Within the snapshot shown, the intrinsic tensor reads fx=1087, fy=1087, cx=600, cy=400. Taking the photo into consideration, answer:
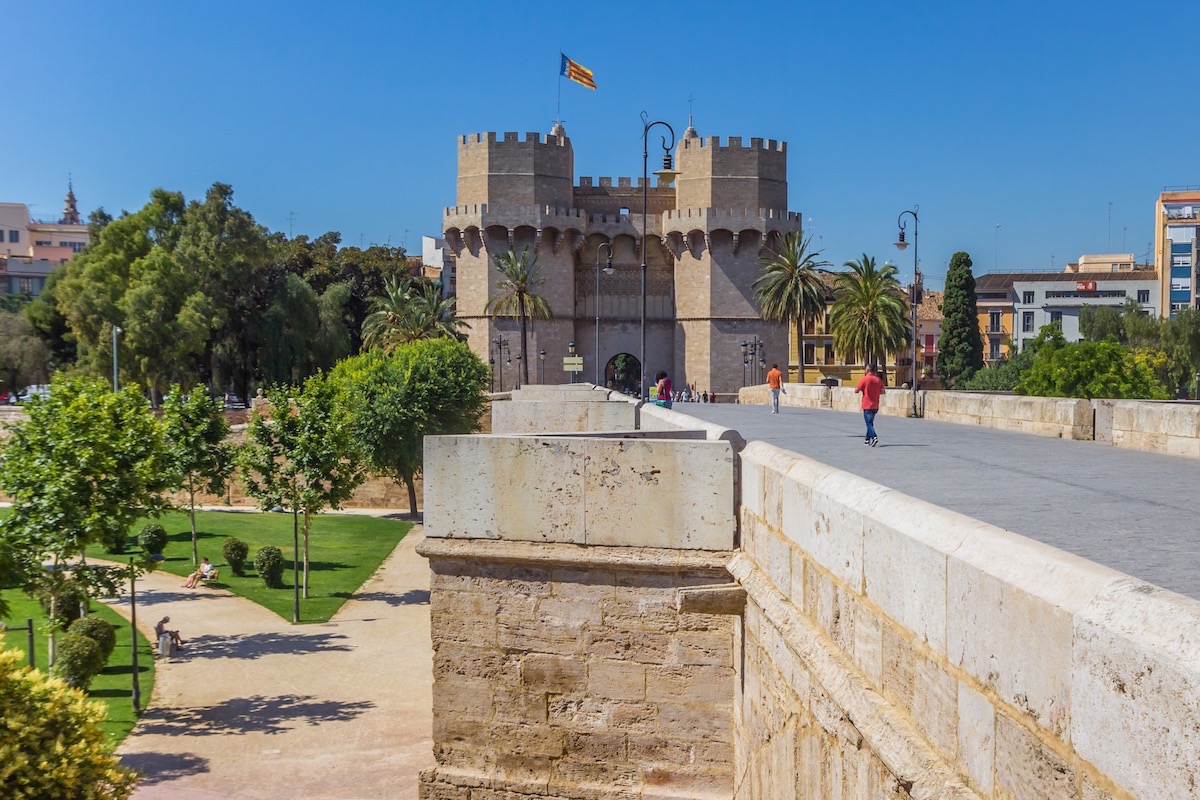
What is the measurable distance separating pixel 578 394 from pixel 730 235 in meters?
33.4

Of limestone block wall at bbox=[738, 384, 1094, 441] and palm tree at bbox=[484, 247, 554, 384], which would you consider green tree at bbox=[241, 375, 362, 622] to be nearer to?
limestone block wall at bbox=[738, 384, 1094, 441]

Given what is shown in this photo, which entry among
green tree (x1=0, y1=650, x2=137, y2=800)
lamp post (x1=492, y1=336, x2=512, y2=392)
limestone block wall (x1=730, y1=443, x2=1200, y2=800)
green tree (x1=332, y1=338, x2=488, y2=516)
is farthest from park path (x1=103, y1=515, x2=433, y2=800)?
lamp post (x1=492, y1=336, x2=512, y2=392)

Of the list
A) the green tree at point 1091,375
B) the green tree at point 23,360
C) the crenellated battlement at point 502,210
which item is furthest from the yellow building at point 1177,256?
the green tree at point 23,360

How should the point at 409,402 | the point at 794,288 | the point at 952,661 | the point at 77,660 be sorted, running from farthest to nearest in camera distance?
the point at 794,288
the point at 409,402
the point at 77,660
the point at 952,661

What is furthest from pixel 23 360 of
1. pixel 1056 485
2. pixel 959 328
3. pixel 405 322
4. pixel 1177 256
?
pixel 1177 256

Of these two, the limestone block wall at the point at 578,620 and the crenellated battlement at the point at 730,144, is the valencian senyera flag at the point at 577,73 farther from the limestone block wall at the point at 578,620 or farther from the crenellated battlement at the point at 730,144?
the limestone block wall at the point at 578,620

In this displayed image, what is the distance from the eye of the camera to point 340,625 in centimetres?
2198

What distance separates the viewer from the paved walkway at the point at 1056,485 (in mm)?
5234

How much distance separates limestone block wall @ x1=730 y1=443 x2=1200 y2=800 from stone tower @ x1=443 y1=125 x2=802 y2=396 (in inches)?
1757

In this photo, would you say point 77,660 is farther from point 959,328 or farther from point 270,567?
point 959,328

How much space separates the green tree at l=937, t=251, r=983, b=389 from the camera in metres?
53.9

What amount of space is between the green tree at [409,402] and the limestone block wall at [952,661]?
2671cm

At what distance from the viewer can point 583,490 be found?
618cm

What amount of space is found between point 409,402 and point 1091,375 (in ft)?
81.7
